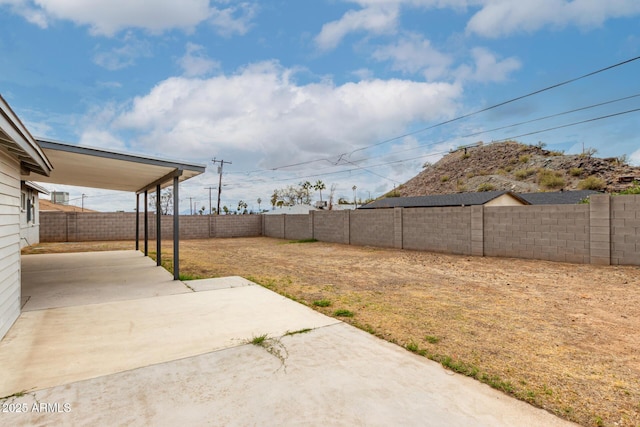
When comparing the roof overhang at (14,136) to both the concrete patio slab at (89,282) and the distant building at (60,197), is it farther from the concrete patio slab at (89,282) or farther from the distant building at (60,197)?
the distant building at (60,197)

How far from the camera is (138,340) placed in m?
3.51

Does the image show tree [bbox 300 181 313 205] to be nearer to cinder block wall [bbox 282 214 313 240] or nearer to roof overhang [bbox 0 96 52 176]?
cinder block wall [bbox 282 214 313 240]

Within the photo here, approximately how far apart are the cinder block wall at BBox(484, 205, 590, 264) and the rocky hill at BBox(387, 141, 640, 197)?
79.1 feet

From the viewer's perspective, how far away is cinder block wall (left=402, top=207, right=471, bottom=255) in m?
11.3

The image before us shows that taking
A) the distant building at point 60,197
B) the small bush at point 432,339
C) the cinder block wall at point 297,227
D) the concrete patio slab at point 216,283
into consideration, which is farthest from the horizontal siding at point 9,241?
the distant building at point 60,197

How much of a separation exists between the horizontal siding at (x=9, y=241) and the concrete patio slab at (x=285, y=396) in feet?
7.13

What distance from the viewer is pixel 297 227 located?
19766mm

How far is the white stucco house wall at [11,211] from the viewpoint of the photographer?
138 inches

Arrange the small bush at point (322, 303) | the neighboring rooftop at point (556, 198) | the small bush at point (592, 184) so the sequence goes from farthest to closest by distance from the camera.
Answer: the small bush at point (592, 184), the neighboring rooftop at point (556, 198), the small bush at point (322, 303)

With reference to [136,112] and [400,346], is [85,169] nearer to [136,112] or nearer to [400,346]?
[136,112]

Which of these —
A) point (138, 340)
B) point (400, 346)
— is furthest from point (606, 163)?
point (138, 340)

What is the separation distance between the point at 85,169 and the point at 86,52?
504cm

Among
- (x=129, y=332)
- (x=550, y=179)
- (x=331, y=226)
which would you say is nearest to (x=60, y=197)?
(x=331, y=226)

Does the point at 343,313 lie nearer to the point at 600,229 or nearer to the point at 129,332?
the point at 129,332
